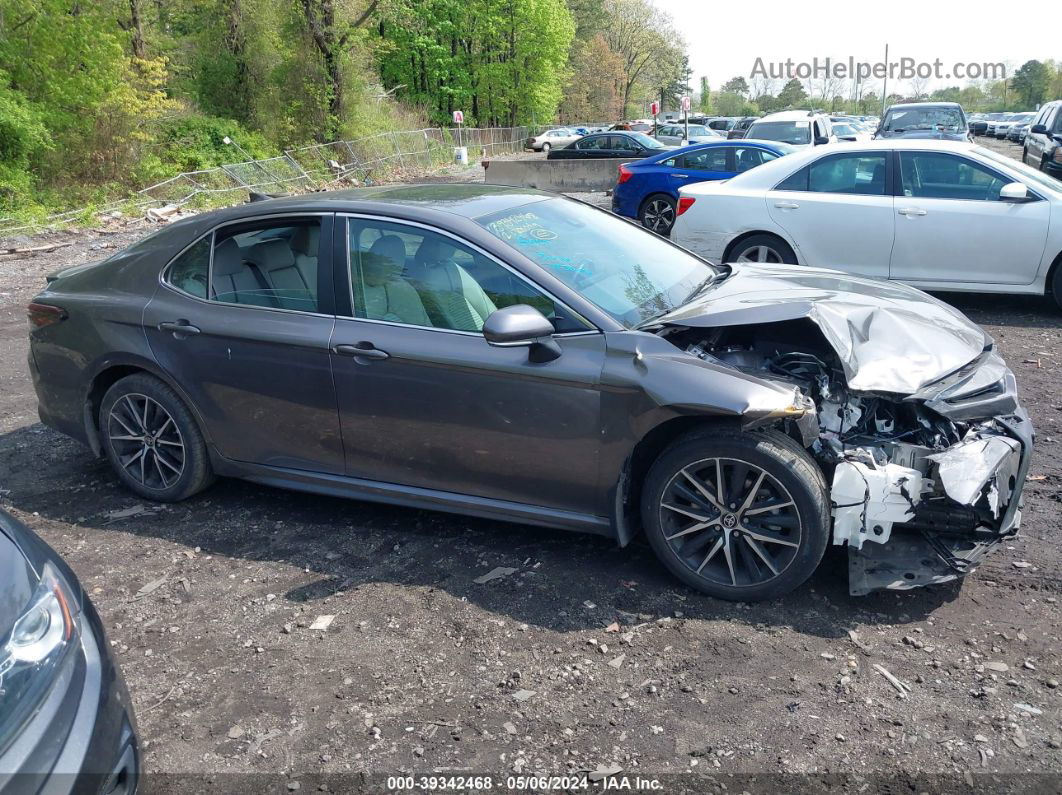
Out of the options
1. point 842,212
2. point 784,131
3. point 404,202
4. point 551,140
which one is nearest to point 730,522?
point 404,202

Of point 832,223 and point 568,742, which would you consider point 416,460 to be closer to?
point 568,742

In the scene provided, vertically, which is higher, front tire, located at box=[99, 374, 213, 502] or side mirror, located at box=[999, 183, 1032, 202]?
side mirror, located at box=[999, 183, 1032, 202]

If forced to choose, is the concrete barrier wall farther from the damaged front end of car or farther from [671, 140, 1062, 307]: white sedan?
the damaged front end of car

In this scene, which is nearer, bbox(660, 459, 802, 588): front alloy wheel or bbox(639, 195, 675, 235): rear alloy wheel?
bbox(660, 459, 802, 588): front alloy wheel

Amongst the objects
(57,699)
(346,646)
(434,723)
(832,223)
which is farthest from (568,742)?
(832,223)

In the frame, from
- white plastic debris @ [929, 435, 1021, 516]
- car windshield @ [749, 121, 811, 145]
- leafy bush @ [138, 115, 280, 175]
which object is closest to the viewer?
white plastic debris @ [929, 435, 1021, 516]

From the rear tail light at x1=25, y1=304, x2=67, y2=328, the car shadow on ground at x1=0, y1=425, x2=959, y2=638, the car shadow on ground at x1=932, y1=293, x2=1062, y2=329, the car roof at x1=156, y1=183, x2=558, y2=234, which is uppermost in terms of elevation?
the car roof at x1=156, y1=183, x2=558, y2=234

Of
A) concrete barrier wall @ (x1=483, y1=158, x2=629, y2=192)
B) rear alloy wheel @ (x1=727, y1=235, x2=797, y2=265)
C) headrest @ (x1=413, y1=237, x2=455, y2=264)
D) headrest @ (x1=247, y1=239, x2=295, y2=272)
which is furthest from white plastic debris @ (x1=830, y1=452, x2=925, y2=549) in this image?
concrete barrier wall @ (x1=483, y1=158, x2=629, y2=192)

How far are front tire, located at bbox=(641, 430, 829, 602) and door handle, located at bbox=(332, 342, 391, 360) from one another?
1359mm

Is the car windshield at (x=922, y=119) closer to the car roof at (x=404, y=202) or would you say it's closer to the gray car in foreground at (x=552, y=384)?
A: the gray car in foreground at (x=552, y=384)

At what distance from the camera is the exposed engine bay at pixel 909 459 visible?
3516 millimetres

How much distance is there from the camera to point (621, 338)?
12.3 ft

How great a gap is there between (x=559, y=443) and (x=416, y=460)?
74cm

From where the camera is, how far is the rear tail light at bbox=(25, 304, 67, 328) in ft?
16.3
